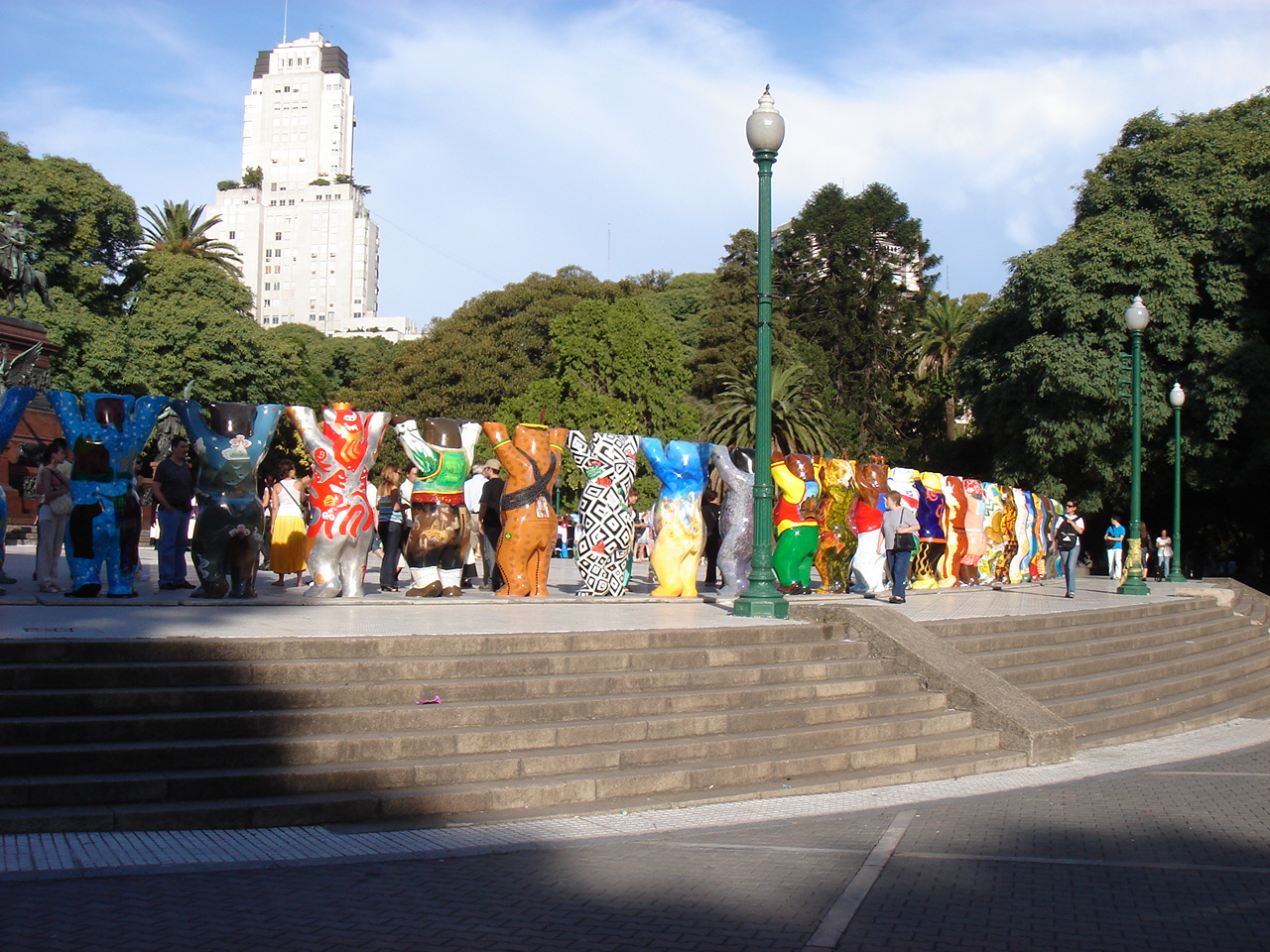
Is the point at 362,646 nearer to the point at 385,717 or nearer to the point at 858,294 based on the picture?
the point at 385,717

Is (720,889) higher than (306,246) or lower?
lower

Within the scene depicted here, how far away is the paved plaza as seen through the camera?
5.32 metres

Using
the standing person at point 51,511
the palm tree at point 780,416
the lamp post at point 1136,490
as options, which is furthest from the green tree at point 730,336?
the standing person at point 51,511

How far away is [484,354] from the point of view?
5191 cm

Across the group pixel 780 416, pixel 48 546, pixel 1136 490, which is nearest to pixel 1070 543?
pixel 1136 490

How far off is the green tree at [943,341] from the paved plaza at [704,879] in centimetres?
4867

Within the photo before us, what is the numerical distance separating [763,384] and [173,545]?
7145 millimetres

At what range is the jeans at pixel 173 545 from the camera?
13.8m

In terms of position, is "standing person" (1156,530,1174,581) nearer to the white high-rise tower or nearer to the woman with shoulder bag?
the woman with shoulder bag

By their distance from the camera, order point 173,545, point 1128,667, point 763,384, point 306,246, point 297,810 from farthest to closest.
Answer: point 306,246, point 1128,667, point 173,545, point 763,384, point 297,810

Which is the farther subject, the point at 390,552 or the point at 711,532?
the point at 711,532

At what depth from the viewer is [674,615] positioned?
13078 mm

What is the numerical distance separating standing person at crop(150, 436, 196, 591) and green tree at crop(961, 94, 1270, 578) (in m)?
26.6

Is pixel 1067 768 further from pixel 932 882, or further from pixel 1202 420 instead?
pixel 1202 420
